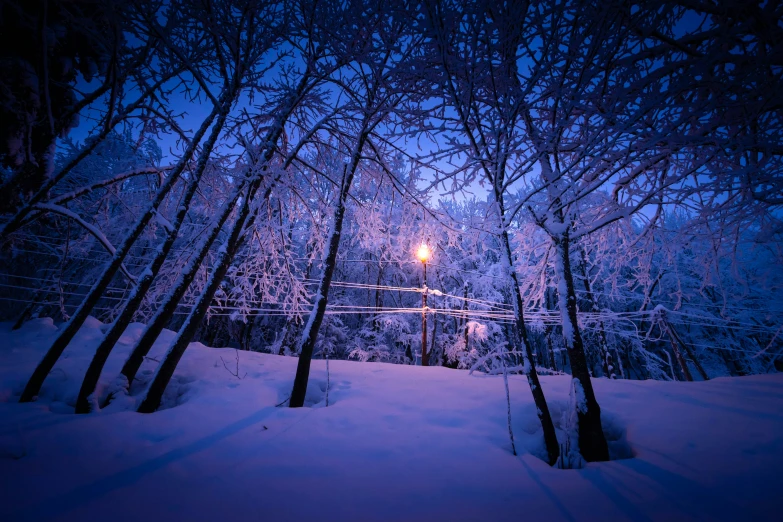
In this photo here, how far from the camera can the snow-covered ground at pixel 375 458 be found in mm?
2004

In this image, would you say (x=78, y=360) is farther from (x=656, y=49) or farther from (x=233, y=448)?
(x=656, y=49)

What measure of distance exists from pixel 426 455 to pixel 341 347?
14587 mm

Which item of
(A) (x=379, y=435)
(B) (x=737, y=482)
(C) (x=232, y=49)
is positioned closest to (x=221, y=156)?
(C) (x=232, y=49)

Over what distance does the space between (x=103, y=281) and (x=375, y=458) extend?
17.0 ft

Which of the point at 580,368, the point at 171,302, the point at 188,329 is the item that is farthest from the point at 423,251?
the point at 171,302

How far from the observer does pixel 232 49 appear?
13.9 ft

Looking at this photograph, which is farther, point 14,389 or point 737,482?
point 14,389

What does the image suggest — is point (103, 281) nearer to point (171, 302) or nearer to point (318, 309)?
point (171, 302)

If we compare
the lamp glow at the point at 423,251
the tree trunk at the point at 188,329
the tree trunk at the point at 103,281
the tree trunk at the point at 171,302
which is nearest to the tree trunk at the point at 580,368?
the lamp glow at the point at 423,251

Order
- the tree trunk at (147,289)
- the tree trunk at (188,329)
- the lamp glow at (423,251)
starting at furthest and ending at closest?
the lamp glow at (423,251) → the tree trunk at (147,289) → the tree trunk at (188,329)

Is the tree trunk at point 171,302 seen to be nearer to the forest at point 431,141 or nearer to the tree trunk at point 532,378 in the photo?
the forest at point 431,141

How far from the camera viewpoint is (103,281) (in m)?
4.47

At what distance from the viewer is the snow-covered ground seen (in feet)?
6.57

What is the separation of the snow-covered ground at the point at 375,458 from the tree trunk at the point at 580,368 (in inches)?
10.7
